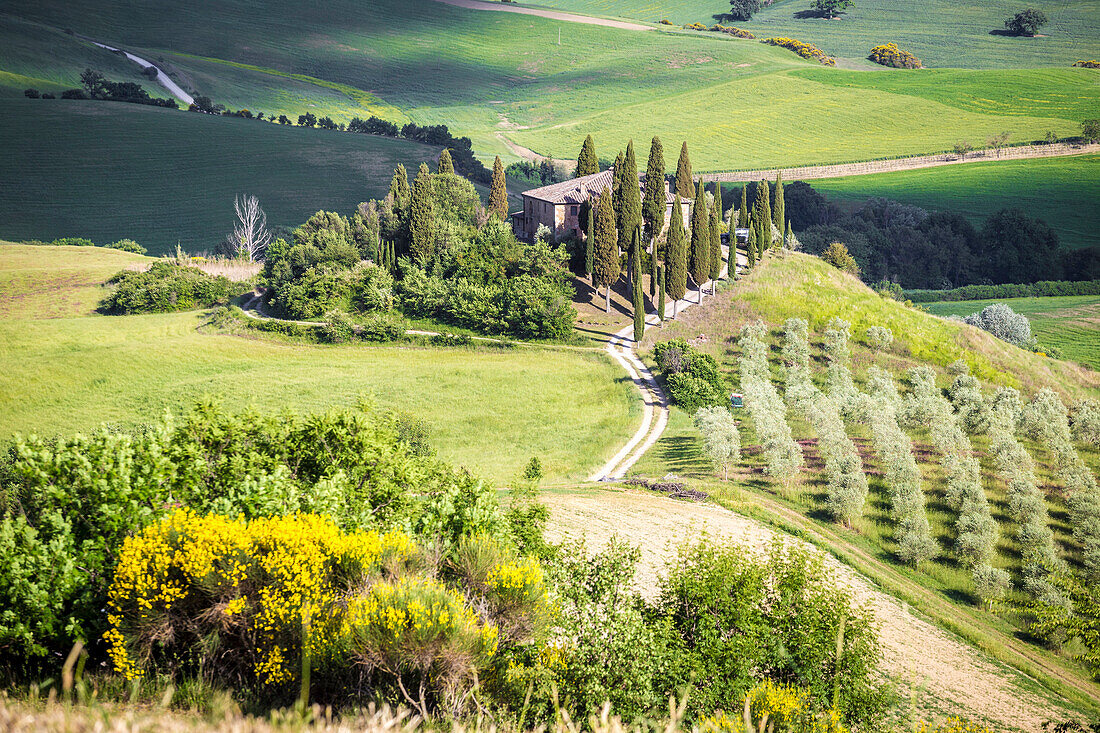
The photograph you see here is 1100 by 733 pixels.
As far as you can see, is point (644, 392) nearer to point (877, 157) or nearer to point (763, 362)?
point (763, 362)

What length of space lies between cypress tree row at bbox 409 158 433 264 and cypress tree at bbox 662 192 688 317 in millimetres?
23002

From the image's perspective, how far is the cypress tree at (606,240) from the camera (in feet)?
199

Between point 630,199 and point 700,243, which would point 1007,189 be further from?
point 630,199

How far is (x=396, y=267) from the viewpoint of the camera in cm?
6619

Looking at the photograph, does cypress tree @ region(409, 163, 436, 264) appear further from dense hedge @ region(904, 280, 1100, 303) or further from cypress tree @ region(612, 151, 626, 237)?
dense hedge @ region(904, 280, 1100, 303)

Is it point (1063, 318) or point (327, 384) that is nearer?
point (327, 384)

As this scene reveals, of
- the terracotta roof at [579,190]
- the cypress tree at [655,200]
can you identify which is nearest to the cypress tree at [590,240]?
the terracotta roof at [579,190]

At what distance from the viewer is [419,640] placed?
11594 millimetres

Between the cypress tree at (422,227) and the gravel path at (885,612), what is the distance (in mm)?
37459

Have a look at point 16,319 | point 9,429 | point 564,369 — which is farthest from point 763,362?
point 16,319

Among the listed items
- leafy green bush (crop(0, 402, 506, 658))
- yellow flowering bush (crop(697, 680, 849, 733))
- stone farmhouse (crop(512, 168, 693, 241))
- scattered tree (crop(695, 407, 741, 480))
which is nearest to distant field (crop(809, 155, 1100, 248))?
stone farmhouse (crop(512, 168, 693, 241))

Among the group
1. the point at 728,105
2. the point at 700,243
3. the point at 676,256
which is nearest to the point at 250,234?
the point at 676,256

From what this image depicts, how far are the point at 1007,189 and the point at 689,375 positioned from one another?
11581cm

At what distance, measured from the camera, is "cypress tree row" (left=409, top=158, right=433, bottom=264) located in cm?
6525
